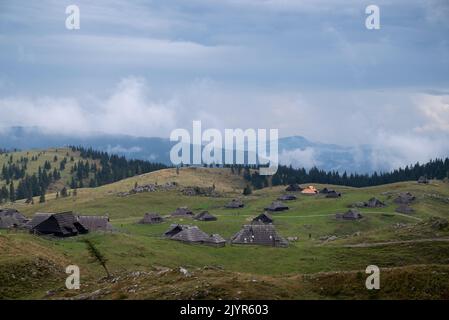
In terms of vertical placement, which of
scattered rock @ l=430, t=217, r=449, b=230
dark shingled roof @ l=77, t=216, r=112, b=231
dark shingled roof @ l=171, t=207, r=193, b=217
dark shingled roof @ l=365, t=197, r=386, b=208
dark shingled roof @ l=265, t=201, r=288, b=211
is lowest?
dark shingled roof @ l=171, t=207, r=193, b=217

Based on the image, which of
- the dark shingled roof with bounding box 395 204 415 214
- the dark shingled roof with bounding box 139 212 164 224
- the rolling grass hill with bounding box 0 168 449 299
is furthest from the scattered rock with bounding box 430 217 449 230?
the dark shingled roof with bounding box 139 212 164 224

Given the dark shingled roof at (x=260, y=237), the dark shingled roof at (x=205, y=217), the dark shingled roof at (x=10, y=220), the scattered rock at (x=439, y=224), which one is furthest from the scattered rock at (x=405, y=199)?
the dark shingled roof at (x=10, y=220)

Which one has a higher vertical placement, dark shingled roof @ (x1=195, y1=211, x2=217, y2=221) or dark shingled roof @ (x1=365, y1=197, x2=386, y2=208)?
dark shingled roof @ (x1=365, y1=197, x2=386, y2=208)

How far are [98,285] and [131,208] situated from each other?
476ft

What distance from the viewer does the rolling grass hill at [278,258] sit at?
44.2 m

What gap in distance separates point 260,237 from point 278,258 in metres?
22.0

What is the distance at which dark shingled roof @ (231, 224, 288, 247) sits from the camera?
10850 centimetres

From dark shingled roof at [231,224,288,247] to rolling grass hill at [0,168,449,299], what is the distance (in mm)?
4439

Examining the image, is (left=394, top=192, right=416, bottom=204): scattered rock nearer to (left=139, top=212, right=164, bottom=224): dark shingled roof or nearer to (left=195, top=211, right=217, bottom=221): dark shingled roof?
(left=195, top=211, right=217, bottom=221): dark shingled roof

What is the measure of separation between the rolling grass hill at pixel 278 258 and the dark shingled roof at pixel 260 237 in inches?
175
